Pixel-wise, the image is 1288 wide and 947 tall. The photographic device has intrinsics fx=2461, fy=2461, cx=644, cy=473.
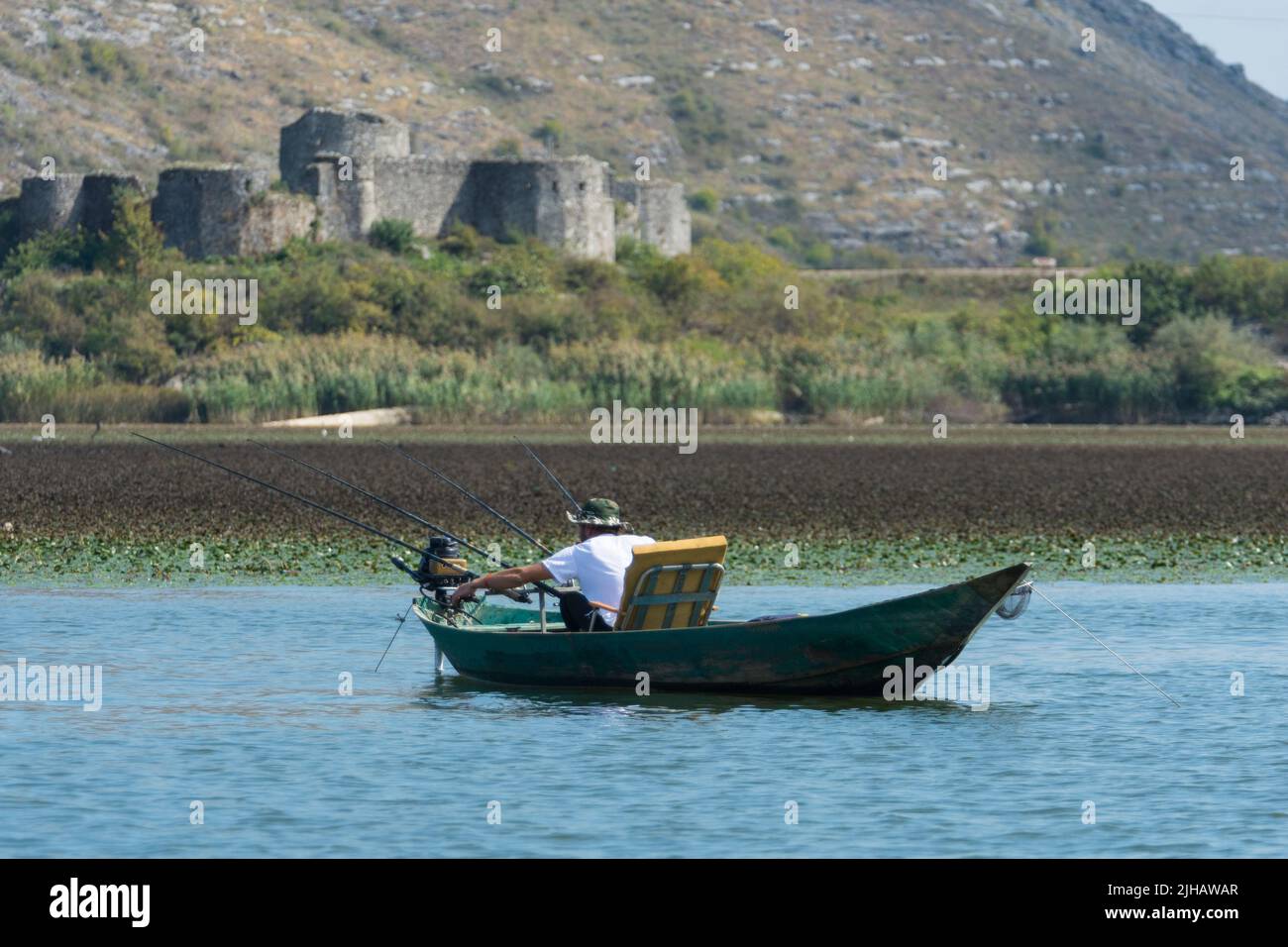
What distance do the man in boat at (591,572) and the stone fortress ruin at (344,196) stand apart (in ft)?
214

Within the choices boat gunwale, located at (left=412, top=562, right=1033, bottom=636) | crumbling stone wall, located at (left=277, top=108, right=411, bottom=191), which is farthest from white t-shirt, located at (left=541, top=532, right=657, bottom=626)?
crumbling stone wall, located at (left=277, top=108, right=411, bottom=191)

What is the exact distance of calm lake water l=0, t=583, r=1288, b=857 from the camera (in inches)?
579

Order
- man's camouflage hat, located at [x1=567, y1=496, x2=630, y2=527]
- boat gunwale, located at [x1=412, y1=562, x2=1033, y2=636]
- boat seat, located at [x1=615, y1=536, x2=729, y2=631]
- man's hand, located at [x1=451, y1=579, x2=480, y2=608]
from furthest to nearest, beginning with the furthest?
man's hand, located at [x1=451, y1=579, x2=480, y2=608] < man's camouflage hat, located at [x1=567, y1=496, x2=630, y2=527] < boat seat, located at [x1=615, y1=536, x2=729, y2=631] < boat gunwale, located at [x1=412, y1=562, x2=1033, y2=636]

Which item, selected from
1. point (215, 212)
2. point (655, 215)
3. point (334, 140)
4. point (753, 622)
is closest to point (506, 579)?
point (753, 622)

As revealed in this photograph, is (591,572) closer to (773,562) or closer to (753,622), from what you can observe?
(753,622)

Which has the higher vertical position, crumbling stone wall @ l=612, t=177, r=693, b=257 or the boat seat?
crumbling stone wall @ l=612, t=177, r=693, b=257

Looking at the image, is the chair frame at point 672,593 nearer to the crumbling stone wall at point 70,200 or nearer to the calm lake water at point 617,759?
the calm lake water at point 617,759

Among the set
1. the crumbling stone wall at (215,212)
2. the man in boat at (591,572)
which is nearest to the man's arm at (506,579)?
the man in boat at (591,572)

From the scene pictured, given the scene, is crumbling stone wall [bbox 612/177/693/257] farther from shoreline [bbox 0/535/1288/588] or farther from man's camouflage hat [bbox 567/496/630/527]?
man's camouflage hat [bbox 567/496/630/527]

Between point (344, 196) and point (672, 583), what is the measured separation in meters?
68.9

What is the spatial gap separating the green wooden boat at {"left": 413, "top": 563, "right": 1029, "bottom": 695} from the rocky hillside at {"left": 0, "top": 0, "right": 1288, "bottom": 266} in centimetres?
10646

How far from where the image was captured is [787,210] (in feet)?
516

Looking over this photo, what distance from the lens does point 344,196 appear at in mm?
86938
